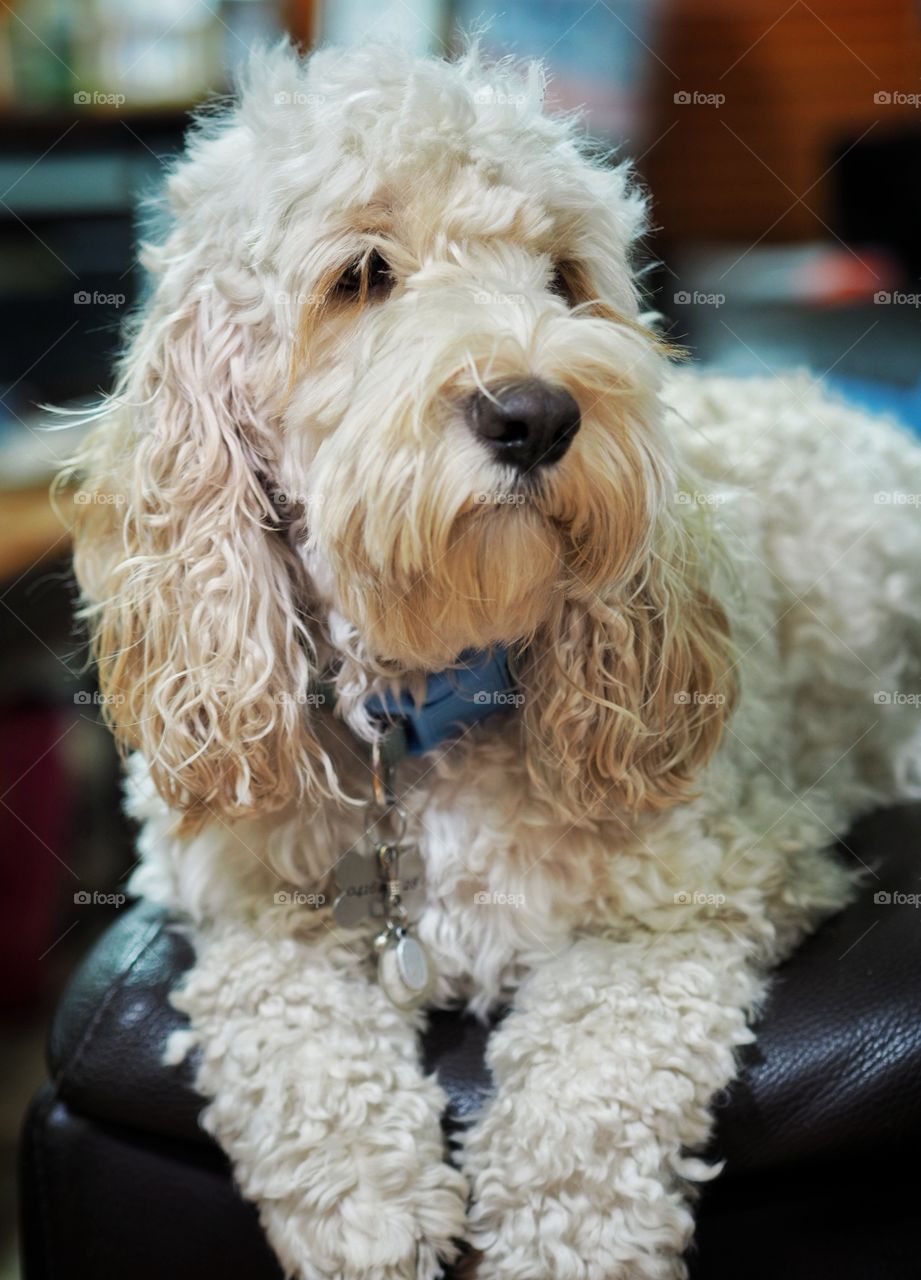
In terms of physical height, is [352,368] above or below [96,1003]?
above

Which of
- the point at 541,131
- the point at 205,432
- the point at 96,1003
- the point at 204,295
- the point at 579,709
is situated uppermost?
the point at 541,131

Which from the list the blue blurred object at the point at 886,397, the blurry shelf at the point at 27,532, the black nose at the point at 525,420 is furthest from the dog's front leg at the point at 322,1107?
the blue blurred object at the point at 886,397

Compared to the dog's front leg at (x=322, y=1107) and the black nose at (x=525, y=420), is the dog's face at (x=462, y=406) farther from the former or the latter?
the dog's front leg at (x=322, y=1107)

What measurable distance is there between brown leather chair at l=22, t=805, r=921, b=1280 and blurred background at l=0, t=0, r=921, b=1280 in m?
0.44

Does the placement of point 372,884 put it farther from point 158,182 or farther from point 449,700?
point 158,182

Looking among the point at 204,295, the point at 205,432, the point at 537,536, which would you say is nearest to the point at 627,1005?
the point at 537,536

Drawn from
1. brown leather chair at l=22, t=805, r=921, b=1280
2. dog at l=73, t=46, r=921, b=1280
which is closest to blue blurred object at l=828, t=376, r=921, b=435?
dog at l=73, t=46, r=921, b=1280

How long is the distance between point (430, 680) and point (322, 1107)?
435mm

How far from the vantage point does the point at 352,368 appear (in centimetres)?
123

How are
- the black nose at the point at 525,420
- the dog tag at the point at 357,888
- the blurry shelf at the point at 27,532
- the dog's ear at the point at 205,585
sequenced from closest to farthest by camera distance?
the black nose at the point at 525,420
the dog's ear at the point at 205,585
the dog tag at the point at 357,888
the blurry shelf at the point at 27,532

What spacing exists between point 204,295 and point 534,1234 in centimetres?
96

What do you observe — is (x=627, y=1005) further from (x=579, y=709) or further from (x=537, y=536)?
(x=537, y=536)

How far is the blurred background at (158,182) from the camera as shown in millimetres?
2586

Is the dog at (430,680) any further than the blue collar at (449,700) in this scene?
No
